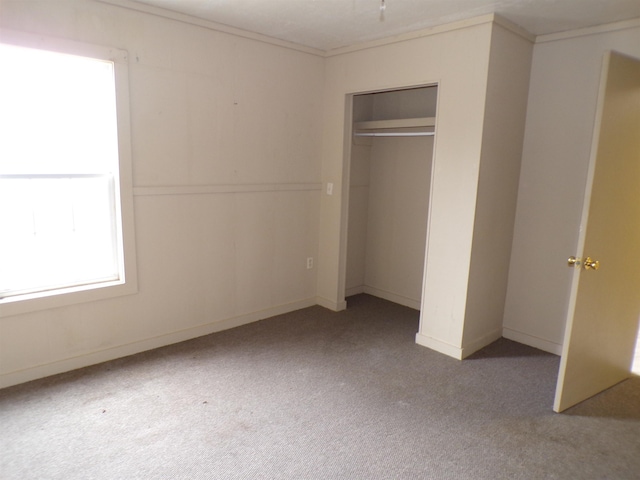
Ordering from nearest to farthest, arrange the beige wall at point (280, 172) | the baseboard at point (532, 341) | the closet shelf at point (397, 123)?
the beige wall at point (280, 172) → the baseboard at point (532, 341) → the closet shelf at point (397, 123)

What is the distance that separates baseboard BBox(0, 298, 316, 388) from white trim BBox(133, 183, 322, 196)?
3.42ft

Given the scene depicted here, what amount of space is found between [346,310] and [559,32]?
277cm

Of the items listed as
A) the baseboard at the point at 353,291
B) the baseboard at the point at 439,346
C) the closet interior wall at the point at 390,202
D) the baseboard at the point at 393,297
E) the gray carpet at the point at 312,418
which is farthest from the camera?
the baseboard at the point at 353,291

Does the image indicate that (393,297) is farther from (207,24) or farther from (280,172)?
(207,24)

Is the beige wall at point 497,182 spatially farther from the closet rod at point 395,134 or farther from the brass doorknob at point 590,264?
the brass doorknob at point 590,264

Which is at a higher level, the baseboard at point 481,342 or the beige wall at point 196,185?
the beige wall at point 196,185

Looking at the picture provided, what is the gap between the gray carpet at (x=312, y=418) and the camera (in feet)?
7.00

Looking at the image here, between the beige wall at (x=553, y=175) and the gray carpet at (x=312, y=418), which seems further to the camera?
the beige wall at (x=553, y=175)

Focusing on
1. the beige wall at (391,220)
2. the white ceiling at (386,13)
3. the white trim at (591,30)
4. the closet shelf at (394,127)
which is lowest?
the beige wall at (391,220)

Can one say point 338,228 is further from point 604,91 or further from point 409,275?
point 604,91

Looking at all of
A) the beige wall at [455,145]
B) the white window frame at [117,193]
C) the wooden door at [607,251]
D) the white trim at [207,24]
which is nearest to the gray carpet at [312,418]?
the wooden door at [607,251]

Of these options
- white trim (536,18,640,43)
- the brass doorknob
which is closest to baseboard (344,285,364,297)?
the brass doorknob

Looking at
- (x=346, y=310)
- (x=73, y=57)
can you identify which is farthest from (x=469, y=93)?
(x=73, y=57)

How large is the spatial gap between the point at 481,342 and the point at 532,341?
430mm
